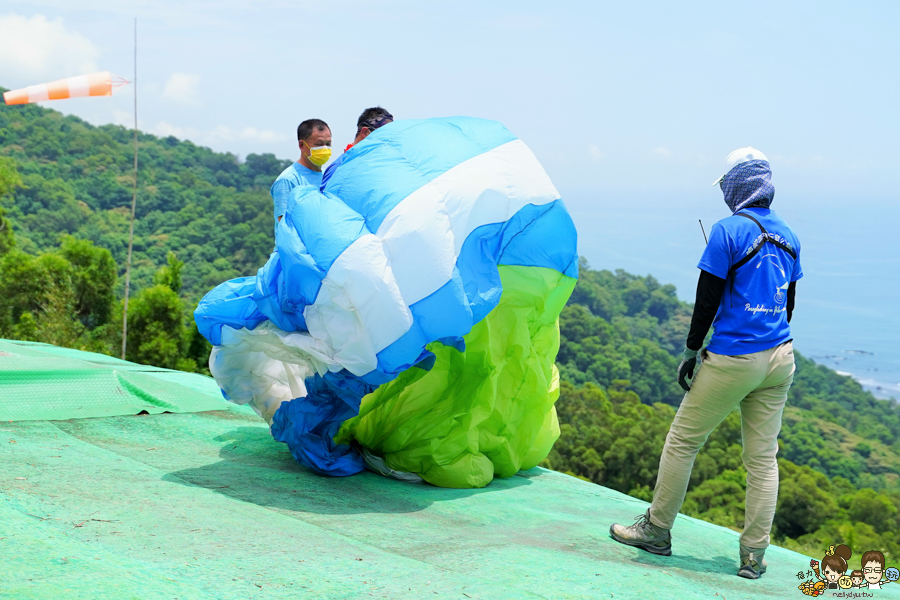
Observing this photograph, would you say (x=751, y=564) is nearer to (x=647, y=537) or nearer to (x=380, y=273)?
(x=647, y=537)

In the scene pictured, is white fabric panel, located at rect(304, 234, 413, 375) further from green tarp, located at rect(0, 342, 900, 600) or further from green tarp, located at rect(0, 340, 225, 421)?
green tarp, located at rect(0, 340, 225, 421)

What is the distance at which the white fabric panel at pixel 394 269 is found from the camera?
2.80 metres

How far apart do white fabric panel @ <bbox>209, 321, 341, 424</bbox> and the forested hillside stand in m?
12.4

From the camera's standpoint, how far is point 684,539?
9.84 ft

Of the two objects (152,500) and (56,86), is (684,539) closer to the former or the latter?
(152,500)

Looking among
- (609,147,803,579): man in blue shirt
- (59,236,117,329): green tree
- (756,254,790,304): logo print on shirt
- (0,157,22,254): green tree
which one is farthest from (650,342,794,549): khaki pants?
(0,157,22,254): green tree

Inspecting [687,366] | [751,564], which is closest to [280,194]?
[687,366]

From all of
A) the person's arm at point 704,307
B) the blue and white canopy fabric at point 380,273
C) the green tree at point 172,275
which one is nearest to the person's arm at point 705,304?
the person's arm at point 704,307

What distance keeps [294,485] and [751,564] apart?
181cm

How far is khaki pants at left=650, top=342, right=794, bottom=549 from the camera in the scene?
2588 millimetres

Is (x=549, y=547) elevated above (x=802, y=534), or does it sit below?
above

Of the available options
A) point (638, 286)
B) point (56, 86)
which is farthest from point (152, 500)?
point (638, 286)

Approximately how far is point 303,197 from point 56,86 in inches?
222

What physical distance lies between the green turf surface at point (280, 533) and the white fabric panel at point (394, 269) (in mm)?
677
